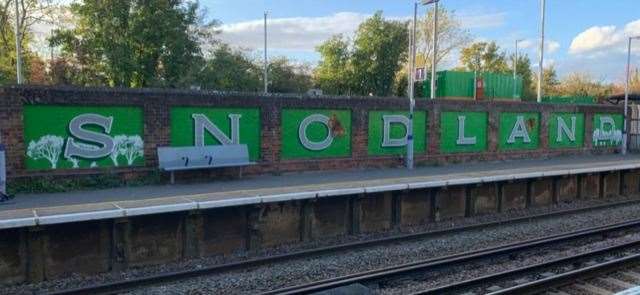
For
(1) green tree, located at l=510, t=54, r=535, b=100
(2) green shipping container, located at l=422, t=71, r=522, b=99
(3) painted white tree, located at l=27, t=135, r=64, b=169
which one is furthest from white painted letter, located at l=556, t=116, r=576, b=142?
(1) green tree, located at l=510, t=54, r=535, b=100

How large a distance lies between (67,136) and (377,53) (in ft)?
106

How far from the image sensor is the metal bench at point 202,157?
12703mm

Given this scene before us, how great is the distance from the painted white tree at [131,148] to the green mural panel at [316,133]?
3774 millimetres

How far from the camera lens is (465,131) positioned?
18516mm

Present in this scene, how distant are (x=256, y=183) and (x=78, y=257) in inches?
186

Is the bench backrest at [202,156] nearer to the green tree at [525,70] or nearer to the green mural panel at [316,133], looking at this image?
the green mural panel at [316,133]

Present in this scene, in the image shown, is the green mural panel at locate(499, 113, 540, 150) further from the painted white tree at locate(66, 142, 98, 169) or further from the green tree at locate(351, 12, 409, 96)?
the green tree at locate(351, 12, 409, 96)

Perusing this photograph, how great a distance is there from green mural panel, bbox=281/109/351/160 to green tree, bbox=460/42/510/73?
44654 mm

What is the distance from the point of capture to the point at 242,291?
786 centimetres

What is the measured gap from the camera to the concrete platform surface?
891 centimetres

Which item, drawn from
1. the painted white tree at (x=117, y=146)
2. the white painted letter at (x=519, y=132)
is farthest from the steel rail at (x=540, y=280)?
the white painted letter at (x=519, y=132)

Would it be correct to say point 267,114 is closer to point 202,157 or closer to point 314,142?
point 314,142

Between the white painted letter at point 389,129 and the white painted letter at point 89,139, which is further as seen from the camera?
the white painted letter at point 389,129

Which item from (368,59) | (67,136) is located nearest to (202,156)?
(67,136)
